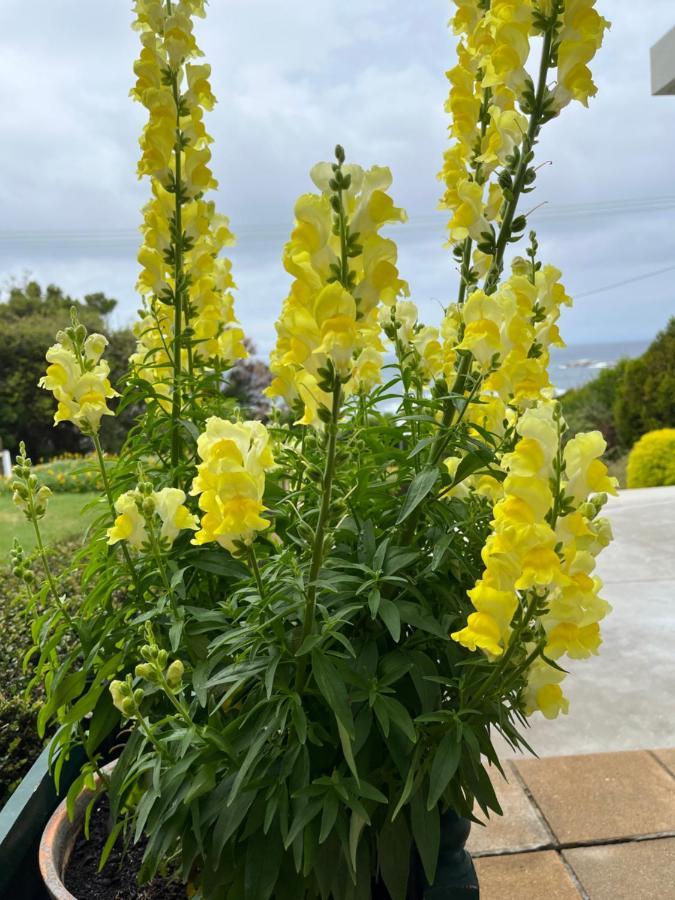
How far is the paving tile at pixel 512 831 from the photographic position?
6.99 feet

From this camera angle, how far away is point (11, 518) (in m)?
6.49

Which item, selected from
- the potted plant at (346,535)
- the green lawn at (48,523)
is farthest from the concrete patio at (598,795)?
the green lawn at (48,523)

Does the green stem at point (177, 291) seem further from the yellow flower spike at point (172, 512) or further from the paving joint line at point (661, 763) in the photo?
the paving joint line at point (661, 763)

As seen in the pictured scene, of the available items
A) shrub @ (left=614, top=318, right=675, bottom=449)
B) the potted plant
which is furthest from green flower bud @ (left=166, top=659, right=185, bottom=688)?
shrub @ (left=614, top=318, right=675, bottom=449)

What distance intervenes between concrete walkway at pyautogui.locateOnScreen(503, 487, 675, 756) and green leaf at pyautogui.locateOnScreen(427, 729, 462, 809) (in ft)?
5.57

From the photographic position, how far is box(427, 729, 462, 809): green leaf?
3.77 feet

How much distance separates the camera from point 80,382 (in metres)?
1.51

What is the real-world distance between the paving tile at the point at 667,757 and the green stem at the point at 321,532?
5.81 feet

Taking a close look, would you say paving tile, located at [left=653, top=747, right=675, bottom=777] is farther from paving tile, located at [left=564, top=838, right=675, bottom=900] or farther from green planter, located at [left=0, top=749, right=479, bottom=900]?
green planter, located at [left=0, top=749, right=479, bottom=900]

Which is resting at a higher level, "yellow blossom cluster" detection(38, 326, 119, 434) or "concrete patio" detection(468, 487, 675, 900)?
"yellow blossom cluster" detection(38, 326, 119, 434)

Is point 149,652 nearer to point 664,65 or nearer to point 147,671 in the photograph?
point 147,671

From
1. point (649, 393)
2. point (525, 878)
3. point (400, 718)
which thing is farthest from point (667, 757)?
point (649, 393)

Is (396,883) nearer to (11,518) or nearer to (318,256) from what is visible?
(318,256)

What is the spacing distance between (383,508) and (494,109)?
0.75 meters
